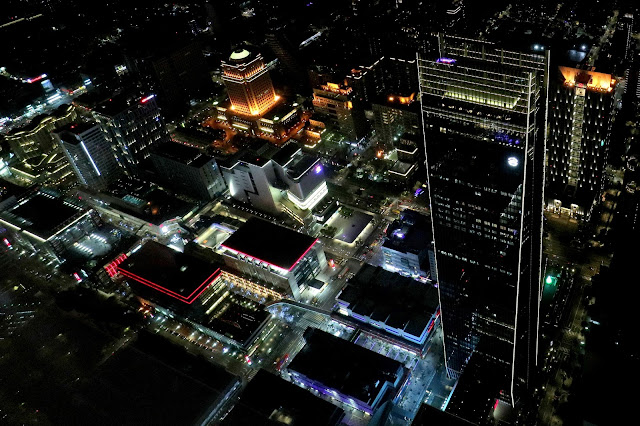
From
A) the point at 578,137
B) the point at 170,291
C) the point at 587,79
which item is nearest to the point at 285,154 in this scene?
the point at 170,291

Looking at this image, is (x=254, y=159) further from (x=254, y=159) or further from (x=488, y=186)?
(x=488, y=186)

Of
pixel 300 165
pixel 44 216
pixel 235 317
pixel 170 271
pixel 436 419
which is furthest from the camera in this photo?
pixel 44 216

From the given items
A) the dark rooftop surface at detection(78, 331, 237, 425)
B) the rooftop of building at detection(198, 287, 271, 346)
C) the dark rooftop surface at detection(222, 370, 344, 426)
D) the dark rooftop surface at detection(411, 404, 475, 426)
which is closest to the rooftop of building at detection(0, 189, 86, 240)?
the dark rooftop surface at detection(78, 331, 237, 425)

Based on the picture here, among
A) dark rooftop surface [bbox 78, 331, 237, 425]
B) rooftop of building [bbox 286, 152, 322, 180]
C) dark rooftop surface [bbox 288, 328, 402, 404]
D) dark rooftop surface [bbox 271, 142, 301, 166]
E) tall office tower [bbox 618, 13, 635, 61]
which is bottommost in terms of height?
dark rooftop surface [bbox 288, 328, 402, 404]

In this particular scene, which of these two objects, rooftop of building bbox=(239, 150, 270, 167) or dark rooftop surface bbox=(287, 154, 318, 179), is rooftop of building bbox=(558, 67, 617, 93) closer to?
dark rooftop surface bbox=(287, 154, 318, 179)

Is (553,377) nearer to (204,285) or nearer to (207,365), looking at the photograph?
(207,365)

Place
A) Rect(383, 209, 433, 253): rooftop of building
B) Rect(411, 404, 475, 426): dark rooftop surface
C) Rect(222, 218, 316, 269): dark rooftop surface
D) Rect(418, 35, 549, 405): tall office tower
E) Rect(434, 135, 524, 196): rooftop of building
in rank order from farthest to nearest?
Rect(222, 218, 316, 269): dark rooftop surface → Rect(383, 209, 433, 253): rooftop of building → Rect(411, 404, 475, 426): dark rooftop surface → Rect(434, 135, 524, 196): rooftop of building → Rect(418, 35, 549, 405): tall office tower
